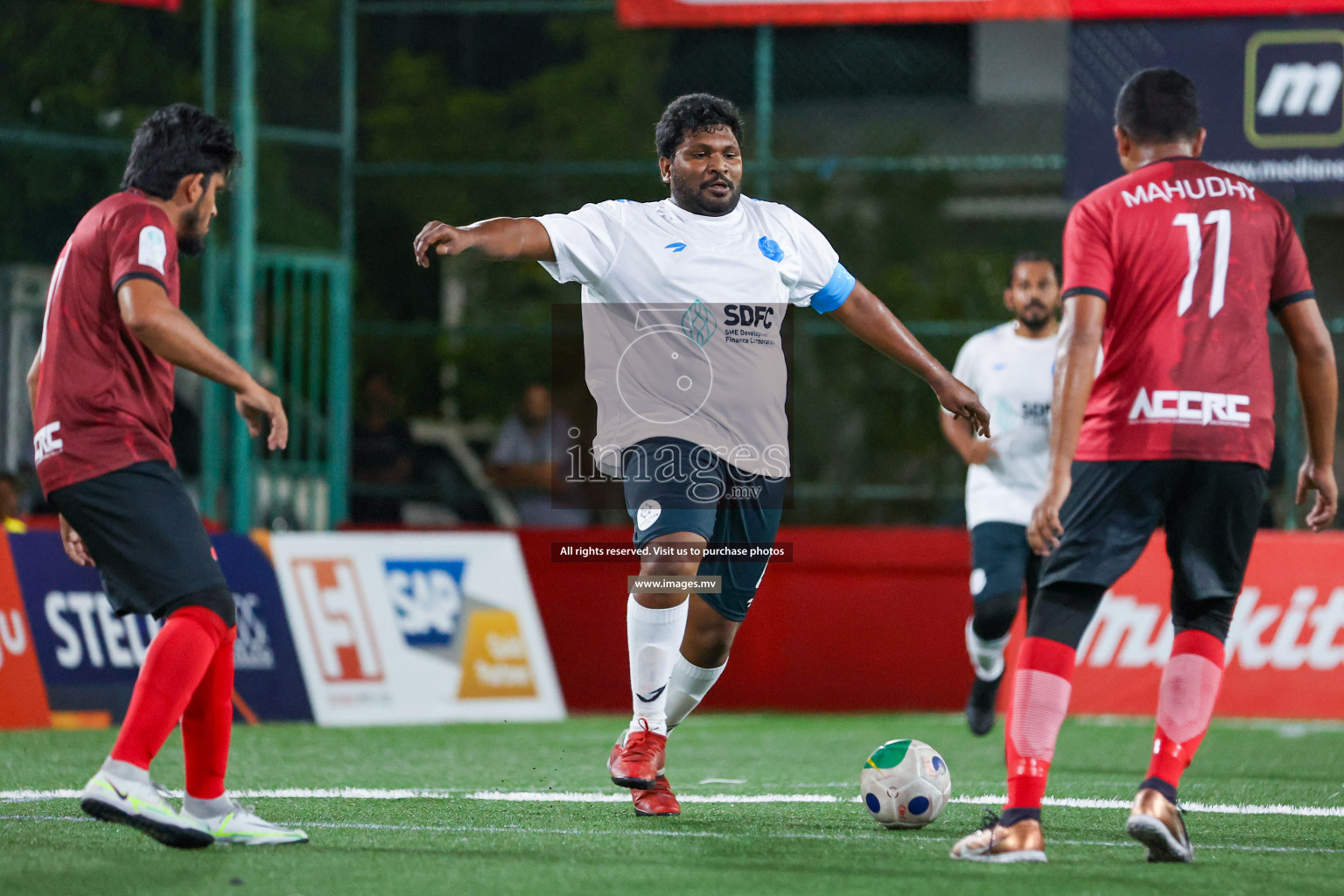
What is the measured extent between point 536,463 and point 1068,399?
27.2 feet

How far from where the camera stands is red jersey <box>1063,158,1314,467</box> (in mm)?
4848

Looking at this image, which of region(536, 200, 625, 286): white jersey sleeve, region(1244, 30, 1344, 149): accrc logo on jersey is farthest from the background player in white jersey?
region(1244, 30, 1344, 149): accrc logo on jersey

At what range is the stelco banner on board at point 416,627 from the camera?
31.4 feet

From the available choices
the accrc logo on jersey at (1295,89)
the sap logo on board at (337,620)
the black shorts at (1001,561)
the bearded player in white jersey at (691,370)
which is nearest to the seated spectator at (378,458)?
the sap logo on board at (337,620)

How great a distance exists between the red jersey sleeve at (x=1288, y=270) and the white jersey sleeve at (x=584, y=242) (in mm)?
2143

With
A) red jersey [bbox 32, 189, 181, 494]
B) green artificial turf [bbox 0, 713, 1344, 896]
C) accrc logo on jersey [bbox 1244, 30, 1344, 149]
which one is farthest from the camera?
accrc logo on jersey [bbox 1244, 30, 1344, 149]

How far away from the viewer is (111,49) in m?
12.2

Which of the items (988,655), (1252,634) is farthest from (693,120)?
(1252,634)

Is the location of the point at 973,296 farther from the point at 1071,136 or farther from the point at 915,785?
the point at 915,785

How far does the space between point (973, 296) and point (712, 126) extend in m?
7.04

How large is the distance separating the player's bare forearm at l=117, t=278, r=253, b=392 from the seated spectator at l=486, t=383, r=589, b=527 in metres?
8.06

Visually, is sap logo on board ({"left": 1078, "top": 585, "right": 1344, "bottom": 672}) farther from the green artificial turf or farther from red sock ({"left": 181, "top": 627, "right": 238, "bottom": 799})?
red sock ({"left": 181, "top": 627, "right": 238, "bottom": 799})

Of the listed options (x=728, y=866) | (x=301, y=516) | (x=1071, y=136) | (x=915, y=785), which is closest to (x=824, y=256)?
(x=915, y=785)

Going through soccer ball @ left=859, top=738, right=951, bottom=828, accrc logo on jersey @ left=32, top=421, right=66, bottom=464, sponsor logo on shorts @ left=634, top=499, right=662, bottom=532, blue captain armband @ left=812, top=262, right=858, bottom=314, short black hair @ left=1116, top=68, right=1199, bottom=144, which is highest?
short black hair @ left=1116, top=68, right=1199, bottom=144
